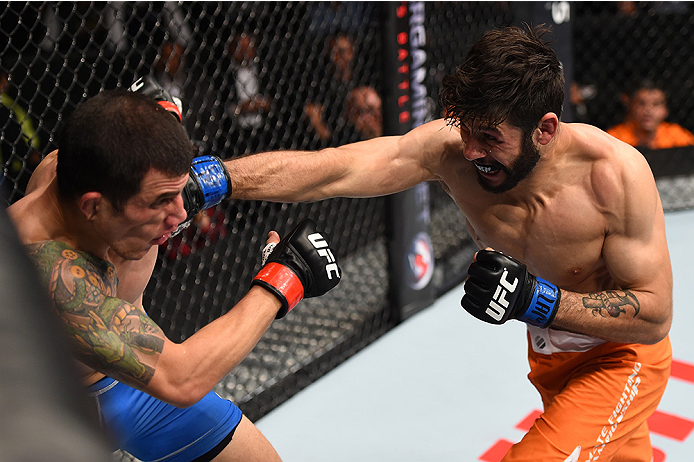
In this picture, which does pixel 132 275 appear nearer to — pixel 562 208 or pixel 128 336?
pixel 128 336

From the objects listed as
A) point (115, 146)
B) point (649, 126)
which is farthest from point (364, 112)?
point (115, 146)

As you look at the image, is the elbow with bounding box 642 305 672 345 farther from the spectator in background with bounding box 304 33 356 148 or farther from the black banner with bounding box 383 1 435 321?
the spectator in background with bounding box 304 33 356 148

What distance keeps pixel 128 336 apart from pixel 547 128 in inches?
39.1

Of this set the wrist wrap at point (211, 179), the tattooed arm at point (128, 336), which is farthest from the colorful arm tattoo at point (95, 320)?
the wrist wrap at point (211, 179)

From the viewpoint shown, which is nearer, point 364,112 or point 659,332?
point 659,332

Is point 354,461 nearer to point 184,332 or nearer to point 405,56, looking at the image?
point 184,332

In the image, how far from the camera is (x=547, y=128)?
164 cm

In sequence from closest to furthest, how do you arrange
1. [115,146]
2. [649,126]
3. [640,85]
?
[115,146] → [649,126] → [640,85]

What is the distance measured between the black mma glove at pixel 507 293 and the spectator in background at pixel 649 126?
3.31m

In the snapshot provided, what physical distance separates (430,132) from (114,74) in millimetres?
1491

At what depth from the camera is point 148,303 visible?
9.41 ft

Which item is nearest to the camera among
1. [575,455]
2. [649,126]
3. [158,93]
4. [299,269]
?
[299,269]

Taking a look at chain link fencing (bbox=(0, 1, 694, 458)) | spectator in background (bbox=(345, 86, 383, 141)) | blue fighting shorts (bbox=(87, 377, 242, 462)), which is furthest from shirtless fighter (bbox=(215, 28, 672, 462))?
spectator in background (bbox=(345, 86, 383, 141))

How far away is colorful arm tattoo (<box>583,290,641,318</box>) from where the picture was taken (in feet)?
5.38
